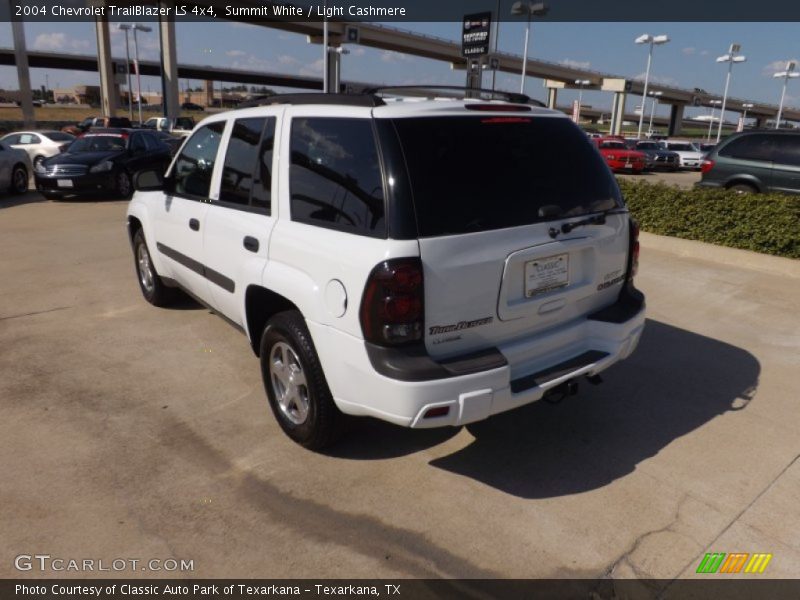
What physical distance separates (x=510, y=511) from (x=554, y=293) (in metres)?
1.13

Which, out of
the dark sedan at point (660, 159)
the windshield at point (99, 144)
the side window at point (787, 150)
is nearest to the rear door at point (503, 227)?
the side window at point (787, 150)

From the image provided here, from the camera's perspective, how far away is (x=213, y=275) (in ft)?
13.6

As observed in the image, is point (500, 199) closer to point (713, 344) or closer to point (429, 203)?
point (429, 203)

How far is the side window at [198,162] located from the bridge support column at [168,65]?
4937 cm

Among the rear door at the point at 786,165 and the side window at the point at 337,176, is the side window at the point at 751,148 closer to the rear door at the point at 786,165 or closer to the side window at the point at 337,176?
the rear door at the point at 786,165

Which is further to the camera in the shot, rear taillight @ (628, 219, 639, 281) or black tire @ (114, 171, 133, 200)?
black tire @ (114, 171, 133, 200)

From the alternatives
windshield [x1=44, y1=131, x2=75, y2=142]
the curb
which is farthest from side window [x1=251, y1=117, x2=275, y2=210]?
windshield [x1=44, y1=131, x2=75, y2=142]

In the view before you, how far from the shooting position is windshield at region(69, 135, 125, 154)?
14242mm

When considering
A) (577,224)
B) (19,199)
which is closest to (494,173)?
(577,224)

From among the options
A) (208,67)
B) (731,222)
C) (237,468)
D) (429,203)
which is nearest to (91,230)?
(237,468)

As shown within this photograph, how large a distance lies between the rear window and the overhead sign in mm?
26115

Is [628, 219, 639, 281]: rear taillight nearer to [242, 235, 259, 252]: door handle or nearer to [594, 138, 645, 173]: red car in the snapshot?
[242, 235, 259, 252]: door handle

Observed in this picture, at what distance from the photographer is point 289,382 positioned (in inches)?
138

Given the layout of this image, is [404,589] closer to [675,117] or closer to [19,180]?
[19,180]
